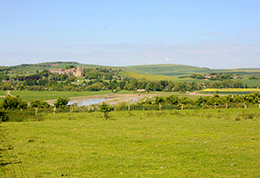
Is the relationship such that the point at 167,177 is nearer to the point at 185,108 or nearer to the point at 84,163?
the point at 84,163

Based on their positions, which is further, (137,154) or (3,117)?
(3,117)

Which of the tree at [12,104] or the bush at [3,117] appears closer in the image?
the bush at [3,117]

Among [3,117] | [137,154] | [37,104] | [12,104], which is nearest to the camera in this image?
[137,154]

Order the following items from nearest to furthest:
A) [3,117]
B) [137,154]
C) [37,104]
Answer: [137,154] → [3,117] → [37,104]

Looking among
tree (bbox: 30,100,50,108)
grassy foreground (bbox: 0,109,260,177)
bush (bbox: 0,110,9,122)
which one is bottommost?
tree (bbox: 30,100,50,108)

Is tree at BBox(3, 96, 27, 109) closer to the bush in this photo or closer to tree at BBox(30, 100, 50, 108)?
tree at BBox(30, 100, 50, 108)

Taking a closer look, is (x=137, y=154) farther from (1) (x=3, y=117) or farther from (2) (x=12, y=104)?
(2) (x=12, y=104)

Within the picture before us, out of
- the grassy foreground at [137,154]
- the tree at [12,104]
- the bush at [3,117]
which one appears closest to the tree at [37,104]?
the tree at [12,104]

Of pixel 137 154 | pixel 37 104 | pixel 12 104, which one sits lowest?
pixel 37 104

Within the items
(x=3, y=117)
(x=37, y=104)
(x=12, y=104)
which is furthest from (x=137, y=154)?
(x=37, y=104)

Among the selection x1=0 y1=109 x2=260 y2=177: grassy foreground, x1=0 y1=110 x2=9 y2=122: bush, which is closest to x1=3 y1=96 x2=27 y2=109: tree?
x1=0 y1=110 x2=9 y2=122: bush

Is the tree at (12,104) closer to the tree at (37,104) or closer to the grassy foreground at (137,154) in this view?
Answer: the tree at (37,104)

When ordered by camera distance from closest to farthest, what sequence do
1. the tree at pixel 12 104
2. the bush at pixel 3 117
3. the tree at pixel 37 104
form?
the bush at pixel 3 117 < the tree at pixel 12 104 < the tree at pixel 37 104

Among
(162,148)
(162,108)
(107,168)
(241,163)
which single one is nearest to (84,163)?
(107,168)
